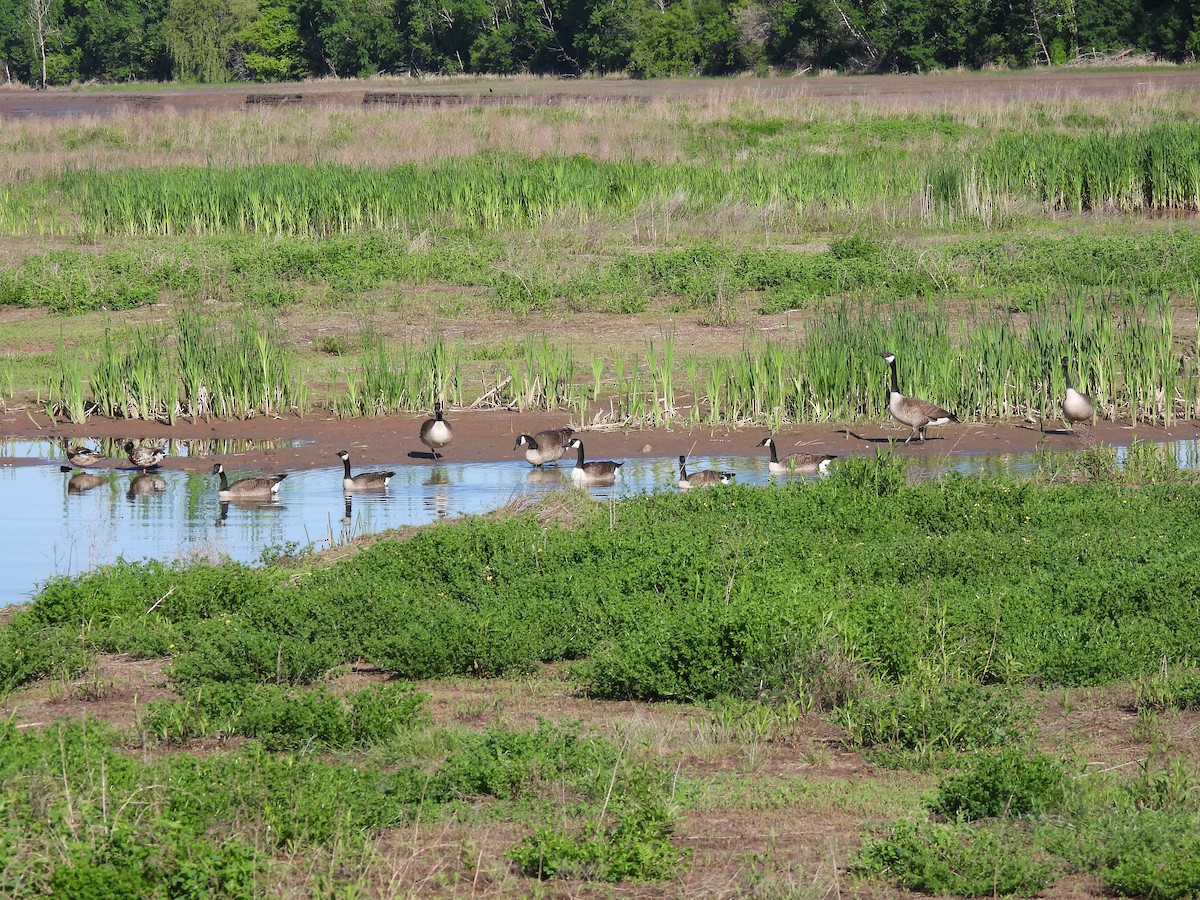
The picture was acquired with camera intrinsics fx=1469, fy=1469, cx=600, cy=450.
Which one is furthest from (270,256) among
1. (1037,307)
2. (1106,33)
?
(1106,33)

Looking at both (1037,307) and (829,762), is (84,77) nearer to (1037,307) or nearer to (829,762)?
(1037,307)

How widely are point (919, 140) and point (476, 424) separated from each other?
2045 centimetres

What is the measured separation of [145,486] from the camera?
530 inches

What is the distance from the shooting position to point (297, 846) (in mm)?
5062

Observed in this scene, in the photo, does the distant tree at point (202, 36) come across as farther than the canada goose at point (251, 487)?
Yes

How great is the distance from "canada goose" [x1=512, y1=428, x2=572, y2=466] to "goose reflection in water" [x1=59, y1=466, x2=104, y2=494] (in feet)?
13.1

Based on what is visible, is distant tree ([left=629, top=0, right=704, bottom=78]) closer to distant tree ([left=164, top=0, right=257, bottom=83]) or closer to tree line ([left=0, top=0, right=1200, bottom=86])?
tree line ([left=0, top=0, right=1200, bottom=86])

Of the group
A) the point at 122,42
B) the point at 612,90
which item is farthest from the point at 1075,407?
the point at 122,42

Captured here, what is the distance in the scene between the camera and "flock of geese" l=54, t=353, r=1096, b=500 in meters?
12.9

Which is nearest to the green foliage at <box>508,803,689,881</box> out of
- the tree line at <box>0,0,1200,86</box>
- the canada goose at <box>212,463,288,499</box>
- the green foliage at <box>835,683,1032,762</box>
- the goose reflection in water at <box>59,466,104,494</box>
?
the green foliage at <box>835,683,1032,762</box>

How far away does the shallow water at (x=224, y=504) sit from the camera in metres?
11.3

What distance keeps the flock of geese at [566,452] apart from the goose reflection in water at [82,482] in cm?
9

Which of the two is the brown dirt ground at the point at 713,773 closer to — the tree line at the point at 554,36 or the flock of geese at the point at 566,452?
the flock of geese at the point at 566,452

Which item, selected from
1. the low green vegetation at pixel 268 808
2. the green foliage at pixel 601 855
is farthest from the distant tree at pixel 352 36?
the green foliage at pixel 601 855
